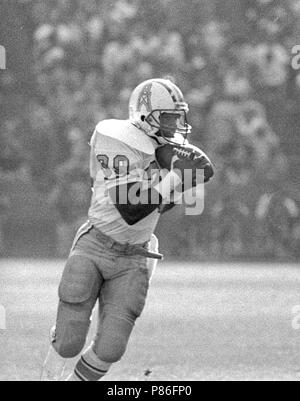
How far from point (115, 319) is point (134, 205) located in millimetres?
496

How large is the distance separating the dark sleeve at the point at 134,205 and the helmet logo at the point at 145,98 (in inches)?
16.1

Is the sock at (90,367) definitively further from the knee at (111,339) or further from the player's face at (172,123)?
the player's face at (172,123)

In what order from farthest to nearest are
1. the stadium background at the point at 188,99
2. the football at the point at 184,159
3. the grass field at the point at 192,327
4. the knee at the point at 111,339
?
the stadium background at the point at 188,99 → the grass field at the point at 192,327 → the football at the point at 184,159 → the knee at the point at 111,339

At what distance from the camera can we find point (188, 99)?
22.6m

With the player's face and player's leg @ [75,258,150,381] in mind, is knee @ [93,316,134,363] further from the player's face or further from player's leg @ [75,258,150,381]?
the player's face

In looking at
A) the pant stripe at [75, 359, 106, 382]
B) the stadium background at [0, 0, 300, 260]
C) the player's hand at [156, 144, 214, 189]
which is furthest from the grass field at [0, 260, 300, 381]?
the stadium background at [0, 0, 300, 260]

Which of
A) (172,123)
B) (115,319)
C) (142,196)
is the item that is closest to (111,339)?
(115,319)

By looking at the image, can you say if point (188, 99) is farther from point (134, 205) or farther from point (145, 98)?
point (134, 205)

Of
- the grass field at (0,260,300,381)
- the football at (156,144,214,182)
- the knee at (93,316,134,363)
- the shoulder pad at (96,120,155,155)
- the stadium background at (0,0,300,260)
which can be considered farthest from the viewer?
the stadium background at (0,0,300,260)

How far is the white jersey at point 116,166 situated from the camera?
5633 mm

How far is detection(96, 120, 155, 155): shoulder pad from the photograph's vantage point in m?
5.67

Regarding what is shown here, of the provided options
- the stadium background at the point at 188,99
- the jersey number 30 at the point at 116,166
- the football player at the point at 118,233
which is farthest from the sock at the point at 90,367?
the stadium background at the point at 188,99
